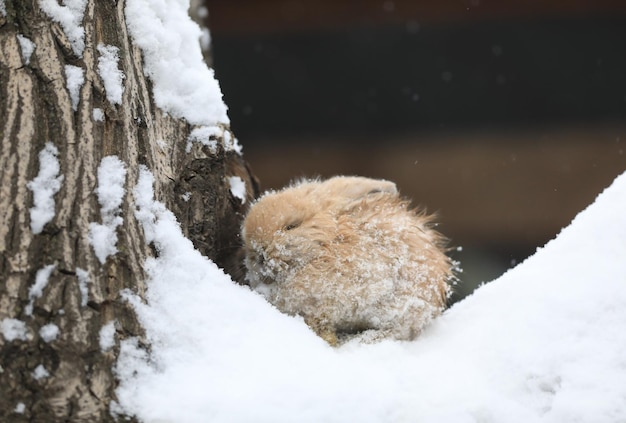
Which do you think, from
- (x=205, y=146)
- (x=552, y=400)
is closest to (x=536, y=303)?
(x=552, y=400)

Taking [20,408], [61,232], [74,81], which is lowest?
[20,408]

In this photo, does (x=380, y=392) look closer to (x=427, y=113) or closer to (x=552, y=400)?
(x=552, y=400)

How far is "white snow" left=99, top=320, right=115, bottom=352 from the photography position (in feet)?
4.24

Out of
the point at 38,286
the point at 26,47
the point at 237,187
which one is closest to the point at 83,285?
the point at 38,286

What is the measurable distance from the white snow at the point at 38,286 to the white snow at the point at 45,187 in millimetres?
63

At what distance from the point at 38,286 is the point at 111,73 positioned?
413 mm

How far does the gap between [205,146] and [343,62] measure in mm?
3579

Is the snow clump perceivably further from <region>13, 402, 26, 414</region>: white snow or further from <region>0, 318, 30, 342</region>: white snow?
<region>13, 402, 26, 414</region>: white snow

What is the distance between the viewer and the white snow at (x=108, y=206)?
4.35 ft

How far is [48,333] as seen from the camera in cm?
125

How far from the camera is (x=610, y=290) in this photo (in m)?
1.53

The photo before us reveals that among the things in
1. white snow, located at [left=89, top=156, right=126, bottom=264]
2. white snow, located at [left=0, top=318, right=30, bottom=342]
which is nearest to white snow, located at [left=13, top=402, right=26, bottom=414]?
white snow, located at [left=0, top=318, right=30, bottom=342]

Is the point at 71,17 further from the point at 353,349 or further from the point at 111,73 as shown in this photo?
the point at 353,349

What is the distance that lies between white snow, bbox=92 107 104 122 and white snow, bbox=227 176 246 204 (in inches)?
25.8
